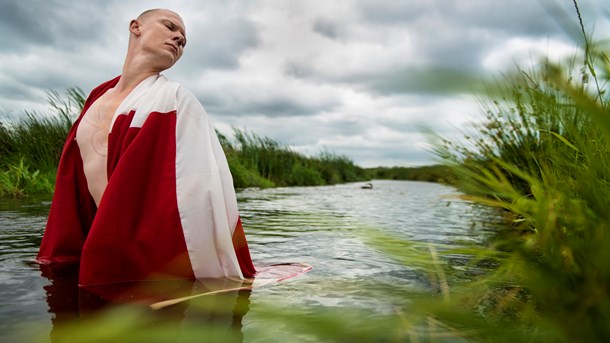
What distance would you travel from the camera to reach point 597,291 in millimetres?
688

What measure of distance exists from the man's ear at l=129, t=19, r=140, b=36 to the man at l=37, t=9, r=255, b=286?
0.04 ft

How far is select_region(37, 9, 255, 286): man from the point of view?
2.13m

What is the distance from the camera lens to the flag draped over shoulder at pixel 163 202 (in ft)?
6.98

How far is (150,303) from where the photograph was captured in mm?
1806

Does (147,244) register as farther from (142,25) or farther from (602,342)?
(602,342)

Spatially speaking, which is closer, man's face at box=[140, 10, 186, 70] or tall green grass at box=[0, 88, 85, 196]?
man's face at box=[140, 10, 186, 70]

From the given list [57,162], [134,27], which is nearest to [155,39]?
[134,27]

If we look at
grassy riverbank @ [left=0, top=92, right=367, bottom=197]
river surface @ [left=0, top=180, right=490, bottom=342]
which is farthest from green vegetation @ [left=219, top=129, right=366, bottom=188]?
river surface @ [left=0, top=180, right=490, bottom=342]

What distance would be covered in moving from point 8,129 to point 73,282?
7765mm

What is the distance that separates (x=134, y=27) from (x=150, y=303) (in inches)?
59.7

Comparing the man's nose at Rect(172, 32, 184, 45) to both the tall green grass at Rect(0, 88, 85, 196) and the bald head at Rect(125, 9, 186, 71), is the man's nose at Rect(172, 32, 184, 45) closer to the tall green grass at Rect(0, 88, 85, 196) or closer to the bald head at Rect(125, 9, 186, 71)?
the bald head at Rect(125, 9, 186, 71)

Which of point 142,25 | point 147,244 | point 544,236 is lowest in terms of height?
point 147,244

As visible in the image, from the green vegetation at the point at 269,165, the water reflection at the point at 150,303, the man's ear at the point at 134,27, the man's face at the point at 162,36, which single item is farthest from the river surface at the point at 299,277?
the green vegetation at the point at 269,165

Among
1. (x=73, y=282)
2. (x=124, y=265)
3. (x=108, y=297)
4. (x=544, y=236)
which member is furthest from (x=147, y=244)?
(x=544, y=236)
